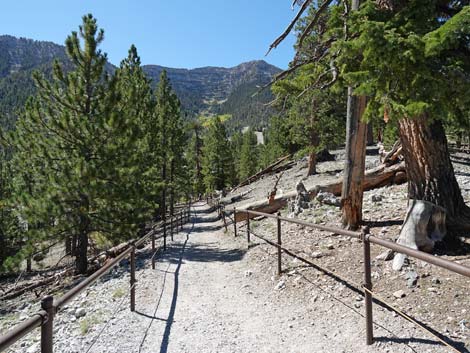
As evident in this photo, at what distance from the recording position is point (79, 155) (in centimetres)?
1156

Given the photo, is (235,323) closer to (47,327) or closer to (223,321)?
(223,321)

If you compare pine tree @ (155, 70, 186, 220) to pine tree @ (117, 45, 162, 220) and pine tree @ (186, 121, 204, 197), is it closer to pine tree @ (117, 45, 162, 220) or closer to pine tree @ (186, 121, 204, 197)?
pine tree @ (117, 45, 162, 220)

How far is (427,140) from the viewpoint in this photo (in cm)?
608

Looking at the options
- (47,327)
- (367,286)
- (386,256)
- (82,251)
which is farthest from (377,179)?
(47,327)

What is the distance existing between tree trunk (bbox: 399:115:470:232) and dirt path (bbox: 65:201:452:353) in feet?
8.90

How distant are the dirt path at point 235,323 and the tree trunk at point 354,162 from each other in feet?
7.65

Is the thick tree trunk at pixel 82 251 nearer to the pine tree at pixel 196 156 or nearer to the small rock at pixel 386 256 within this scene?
the small rock at pixel 386 256

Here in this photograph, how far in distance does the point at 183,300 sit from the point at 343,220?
383 cm

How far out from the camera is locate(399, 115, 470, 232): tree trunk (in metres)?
6.06

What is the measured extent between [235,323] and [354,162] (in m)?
4.26

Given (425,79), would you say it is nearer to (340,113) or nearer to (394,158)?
(394,158)

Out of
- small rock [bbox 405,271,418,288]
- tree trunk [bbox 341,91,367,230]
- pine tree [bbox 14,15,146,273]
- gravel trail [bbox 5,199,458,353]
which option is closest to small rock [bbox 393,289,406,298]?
small rock [bbox 405,271,418,288]

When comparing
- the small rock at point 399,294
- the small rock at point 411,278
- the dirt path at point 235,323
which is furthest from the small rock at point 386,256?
the dirt path at point 235,323

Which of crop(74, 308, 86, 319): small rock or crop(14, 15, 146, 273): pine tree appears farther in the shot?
crop(14, 15, 146, 273): pine tree
